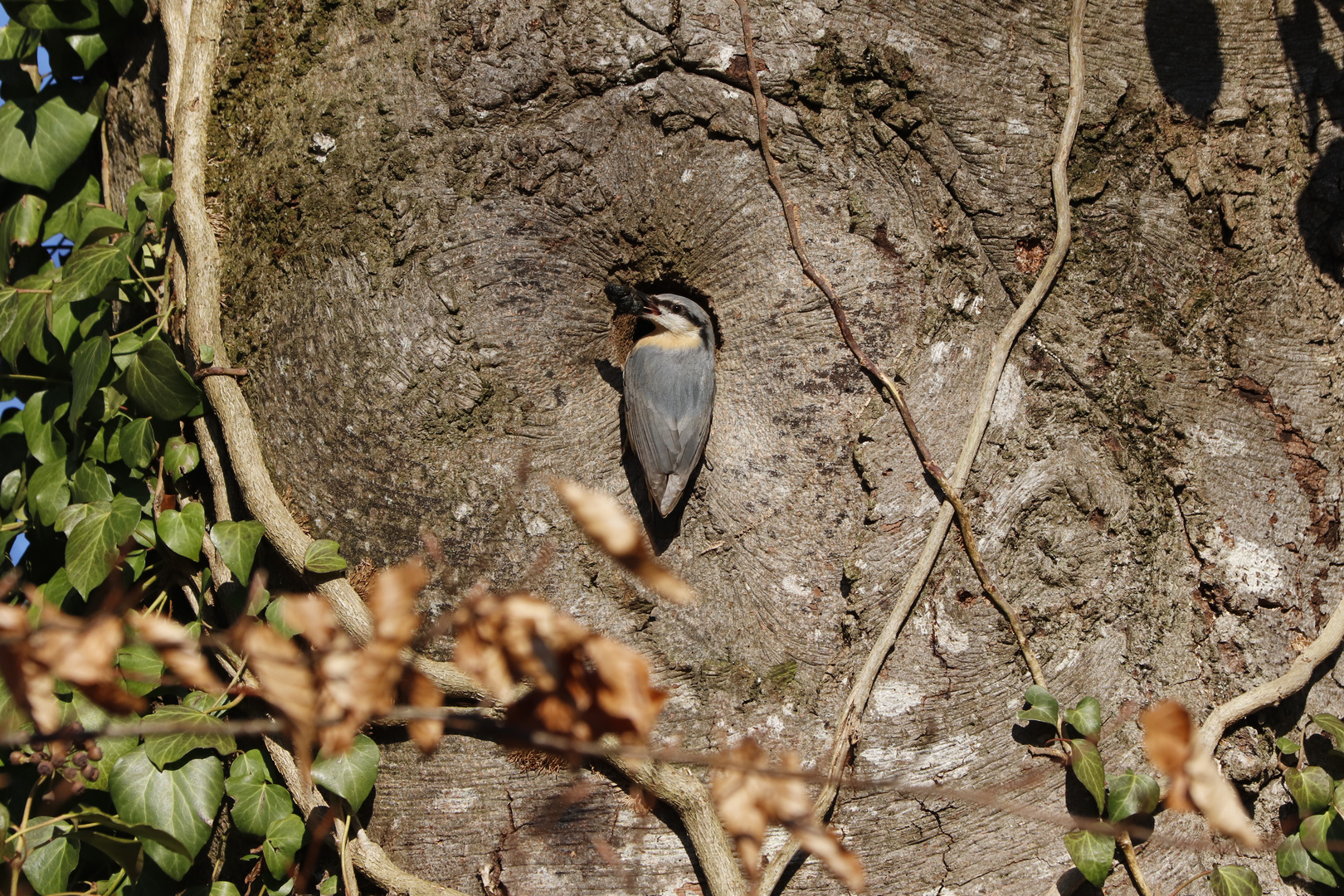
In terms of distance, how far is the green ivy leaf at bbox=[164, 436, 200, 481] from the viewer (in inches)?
72.7

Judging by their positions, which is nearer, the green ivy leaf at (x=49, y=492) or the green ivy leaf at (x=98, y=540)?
the green ivy leaf at (x=98, y=540)

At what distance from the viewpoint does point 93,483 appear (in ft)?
6.15

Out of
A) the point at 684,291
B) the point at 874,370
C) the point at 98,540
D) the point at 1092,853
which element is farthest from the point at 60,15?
the point at 1092,853

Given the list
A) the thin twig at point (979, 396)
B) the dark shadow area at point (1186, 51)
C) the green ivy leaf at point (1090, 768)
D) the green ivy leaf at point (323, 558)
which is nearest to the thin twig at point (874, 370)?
the thin twig at point (979, 396)

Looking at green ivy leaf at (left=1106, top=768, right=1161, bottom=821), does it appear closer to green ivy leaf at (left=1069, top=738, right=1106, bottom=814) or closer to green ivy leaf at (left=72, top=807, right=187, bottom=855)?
green ivy leaf at (left=1069, top=738, right=1106, bottom=814)

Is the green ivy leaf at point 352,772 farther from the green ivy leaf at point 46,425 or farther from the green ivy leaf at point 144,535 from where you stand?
the green ivy leaf at point 46,425

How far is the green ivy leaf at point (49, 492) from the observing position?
75.1 inches

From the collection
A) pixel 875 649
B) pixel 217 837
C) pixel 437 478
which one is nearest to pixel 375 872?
pixel 217 837

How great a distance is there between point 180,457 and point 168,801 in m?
0.67

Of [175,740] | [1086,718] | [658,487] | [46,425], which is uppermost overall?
[658,487]

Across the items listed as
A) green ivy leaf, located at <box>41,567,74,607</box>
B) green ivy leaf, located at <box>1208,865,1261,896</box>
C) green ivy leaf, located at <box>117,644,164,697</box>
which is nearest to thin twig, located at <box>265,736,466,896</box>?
green ivy leaf, located at <box>117,644,164,697</box>

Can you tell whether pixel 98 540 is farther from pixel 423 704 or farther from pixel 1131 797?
pixel 1131 797

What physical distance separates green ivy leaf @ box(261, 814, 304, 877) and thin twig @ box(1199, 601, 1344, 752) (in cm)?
171

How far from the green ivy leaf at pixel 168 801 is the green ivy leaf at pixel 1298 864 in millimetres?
1990
